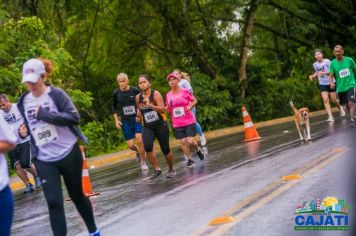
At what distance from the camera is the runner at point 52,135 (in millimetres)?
6449

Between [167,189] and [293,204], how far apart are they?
3.31 m

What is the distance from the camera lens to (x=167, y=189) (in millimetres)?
10688

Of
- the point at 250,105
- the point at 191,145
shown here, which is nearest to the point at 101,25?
the point at 250,105

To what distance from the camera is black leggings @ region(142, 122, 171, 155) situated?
496 inches

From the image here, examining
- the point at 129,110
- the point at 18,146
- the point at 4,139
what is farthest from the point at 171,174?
the point at 4,139

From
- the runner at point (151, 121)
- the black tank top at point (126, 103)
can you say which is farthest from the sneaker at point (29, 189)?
the runner at point (151, 121)

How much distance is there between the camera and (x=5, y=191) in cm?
530

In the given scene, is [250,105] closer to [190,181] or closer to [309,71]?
[309,71]

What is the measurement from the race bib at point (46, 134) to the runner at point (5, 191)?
1116 millimetres

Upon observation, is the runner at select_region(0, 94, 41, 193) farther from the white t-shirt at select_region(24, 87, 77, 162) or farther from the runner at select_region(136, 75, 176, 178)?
the white t-shirt at select_region(24, 87, 77, 162)

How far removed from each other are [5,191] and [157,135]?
753 cm

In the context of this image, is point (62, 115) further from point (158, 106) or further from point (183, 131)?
point (183, 131)

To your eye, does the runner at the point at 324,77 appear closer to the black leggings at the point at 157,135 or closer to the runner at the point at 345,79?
the runner at the point at 345,79

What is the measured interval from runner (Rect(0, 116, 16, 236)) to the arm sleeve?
1007mm
